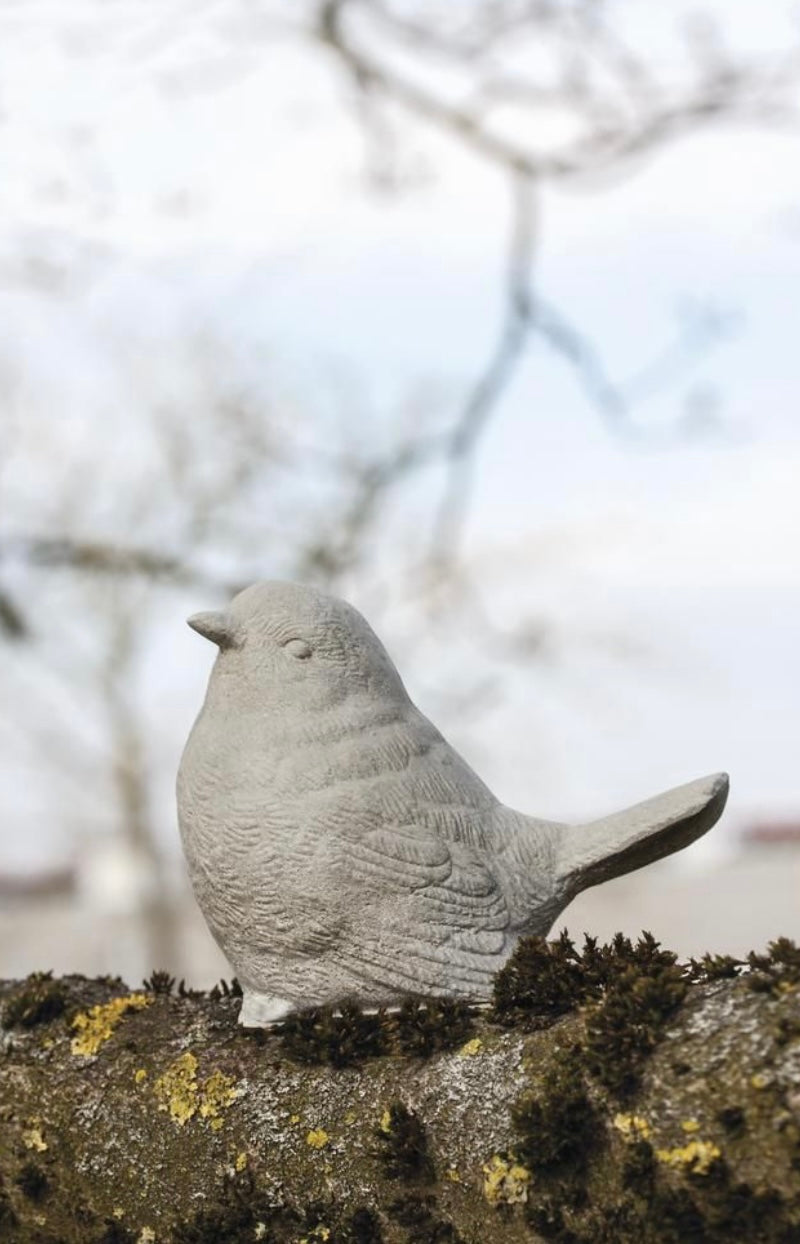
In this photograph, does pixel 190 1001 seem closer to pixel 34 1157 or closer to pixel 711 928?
pixel 34 1157

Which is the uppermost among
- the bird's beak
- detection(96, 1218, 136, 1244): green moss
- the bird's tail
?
the bird's beak

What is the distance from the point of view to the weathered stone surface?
2.00m

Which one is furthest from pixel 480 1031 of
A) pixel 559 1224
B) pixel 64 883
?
pixel 64 883

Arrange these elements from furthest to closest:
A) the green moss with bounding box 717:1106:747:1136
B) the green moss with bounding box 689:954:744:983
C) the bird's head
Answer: the bird's head → the green moss with bounding box 689:954:744:983 → the green moss with bounding box 717:1106:747:1136

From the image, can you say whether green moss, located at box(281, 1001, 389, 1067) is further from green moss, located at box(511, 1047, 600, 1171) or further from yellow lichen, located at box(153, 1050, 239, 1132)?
green moss, located at box(511, 1047, 600, 1171)

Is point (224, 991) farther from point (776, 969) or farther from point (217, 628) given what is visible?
point (776, 969)

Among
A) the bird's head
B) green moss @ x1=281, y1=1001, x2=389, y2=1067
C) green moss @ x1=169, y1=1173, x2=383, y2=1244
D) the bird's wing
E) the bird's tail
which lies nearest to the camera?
green moss @ x1=169, y1=1173, x2=383, y2=1244

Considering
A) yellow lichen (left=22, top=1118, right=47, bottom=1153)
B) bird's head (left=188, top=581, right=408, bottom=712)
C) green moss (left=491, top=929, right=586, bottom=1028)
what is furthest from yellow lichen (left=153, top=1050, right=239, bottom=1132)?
bird's head (left=188, top=581, right=408, bottom=712)

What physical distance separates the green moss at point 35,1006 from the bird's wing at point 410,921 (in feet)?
1.94

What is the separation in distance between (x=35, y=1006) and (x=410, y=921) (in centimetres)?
75

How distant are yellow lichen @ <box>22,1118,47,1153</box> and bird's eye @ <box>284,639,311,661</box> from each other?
928mm

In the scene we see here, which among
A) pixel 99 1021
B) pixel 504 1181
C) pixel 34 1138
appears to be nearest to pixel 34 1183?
pixel 34 1138

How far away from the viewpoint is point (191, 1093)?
2.51 metres

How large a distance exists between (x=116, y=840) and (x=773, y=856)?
4593 mm
